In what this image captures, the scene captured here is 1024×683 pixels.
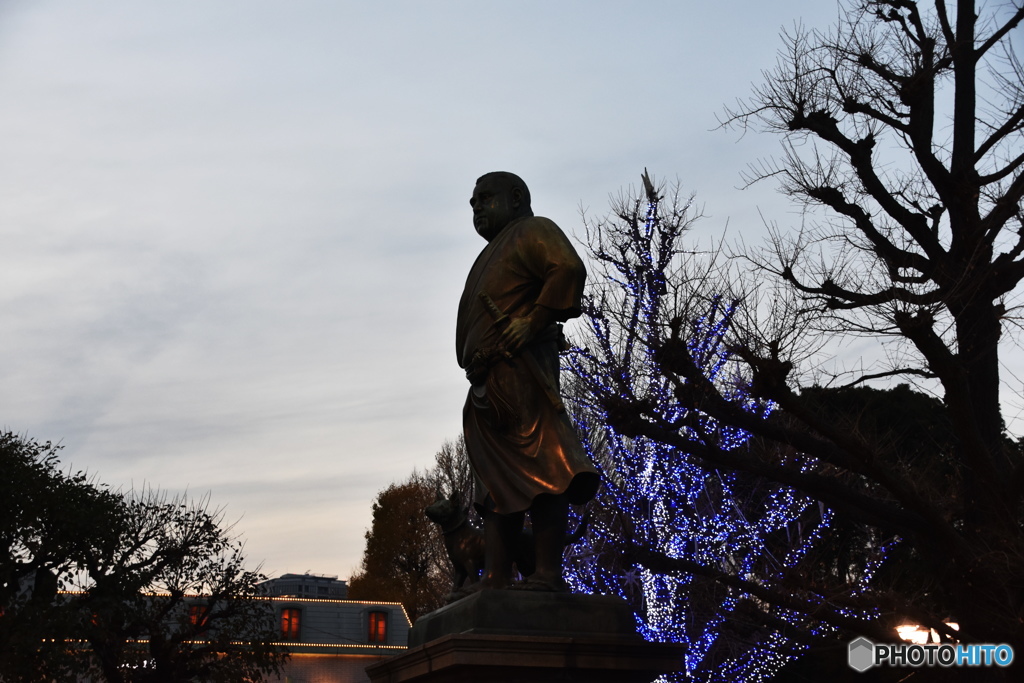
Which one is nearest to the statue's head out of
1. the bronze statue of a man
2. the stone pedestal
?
the bronze statue of a man

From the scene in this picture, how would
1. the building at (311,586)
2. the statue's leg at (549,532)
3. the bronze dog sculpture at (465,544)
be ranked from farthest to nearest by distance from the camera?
the building at (311,586) → the bronze dog sculpture at (465,544) → the statue's leg at (549,532)

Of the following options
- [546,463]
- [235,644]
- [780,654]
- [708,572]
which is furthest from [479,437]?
[235,644]

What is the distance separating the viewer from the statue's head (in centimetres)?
647

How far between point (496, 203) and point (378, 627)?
36120 mm

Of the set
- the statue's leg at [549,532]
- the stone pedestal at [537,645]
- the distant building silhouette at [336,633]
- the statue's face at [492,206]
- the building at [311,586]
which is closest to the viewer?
the stone pedestal at [537,645]

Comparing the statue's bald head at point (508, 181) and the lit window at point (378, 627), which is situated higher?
the lit window at point (378, 627)

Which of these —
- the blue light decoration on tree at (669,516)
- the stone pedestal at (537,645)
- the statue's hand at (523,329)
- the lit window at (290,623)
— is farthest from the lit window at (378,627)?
the statue's hand at (523,329)

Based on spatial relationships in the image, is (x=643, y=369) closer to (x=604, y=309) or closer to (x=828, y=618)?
(x=604, y=309)

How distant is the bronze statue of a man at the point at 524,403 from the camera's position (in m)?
5.79

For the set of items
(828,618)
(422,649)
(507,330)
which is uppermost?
(507,330)

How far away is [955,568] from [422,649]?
767 centimetres

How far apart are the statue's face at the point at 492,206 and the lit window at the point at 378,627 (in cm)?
3582

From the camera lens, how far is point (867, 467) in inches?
430

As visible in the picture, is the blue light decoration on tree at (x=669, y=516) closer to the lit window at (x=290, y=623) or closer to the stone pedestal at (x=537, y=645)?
the stone pedestal at (x=537, y=645)
